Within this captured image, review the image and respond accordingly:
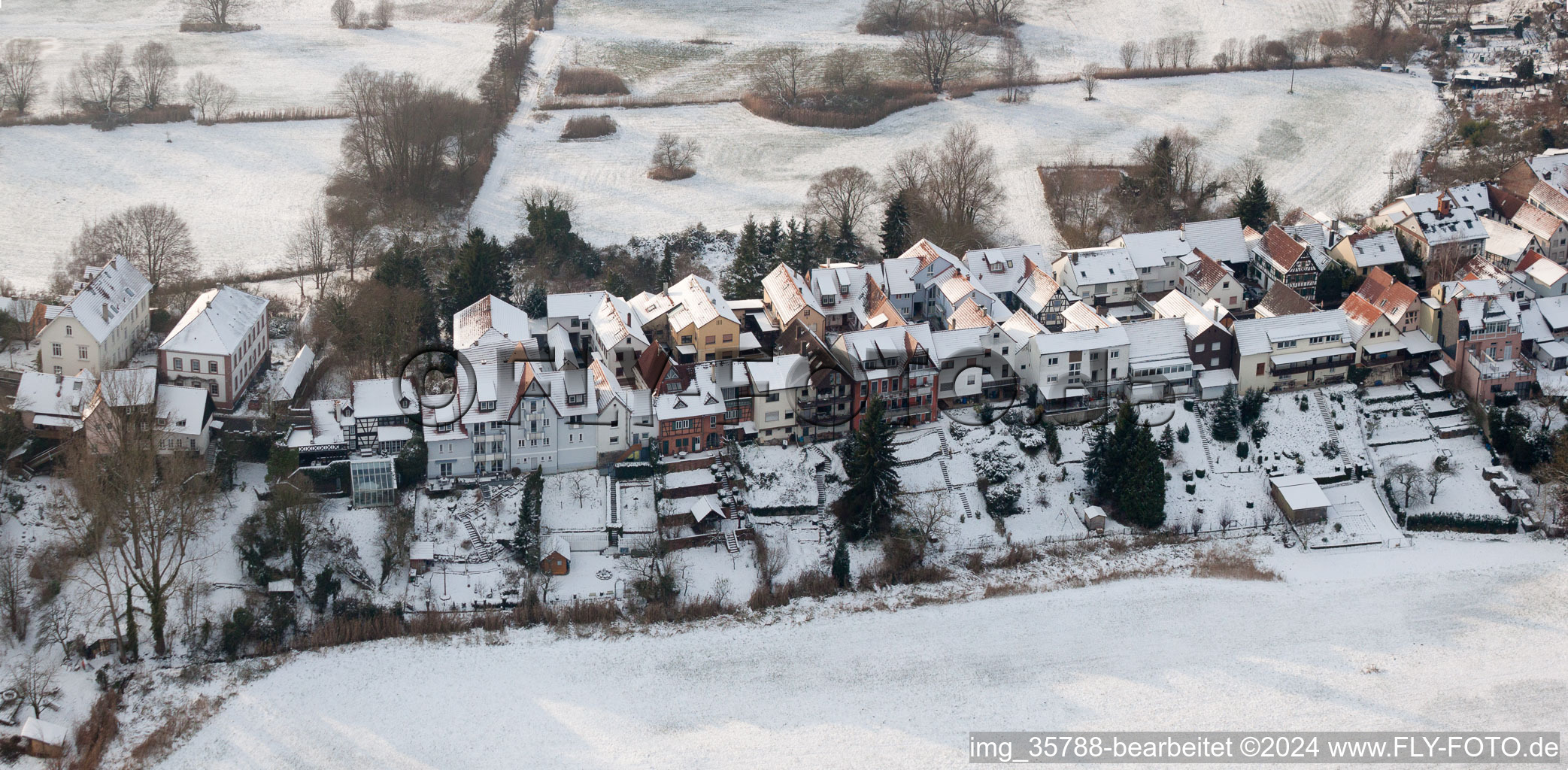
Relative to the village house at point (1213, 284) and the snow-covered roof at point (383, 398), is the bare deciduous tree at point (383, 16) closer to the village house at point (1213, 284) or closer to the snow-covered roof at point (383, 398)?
the snow-covered roof at point (383, 398)

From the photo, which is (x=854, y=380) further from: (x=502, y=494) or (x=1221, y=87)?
(x=1221, y=87)

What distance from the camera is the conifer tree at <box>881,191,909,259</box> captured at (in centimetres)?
7825

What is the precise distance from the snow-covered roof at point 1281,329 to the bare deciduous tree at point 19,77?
75499mm

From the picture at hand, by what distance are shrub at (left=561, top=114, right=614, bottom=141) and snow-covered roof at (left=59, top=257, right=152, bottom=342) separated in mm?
34678

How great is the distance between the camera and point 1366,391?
221 ft

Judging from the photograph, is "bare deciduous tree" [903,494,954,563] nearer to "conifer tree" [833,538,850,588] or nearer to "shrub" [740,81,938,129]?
"conifer tree" [833,538,850,588]

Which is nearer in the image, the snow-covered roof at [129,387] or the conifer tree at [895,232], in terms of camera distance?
the snow-covered roof at [129,387]

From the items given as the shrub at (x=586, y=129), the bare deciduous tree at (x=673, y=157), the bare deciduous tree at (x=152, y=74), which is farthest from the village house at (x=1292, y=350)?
the bare deciduous tree at (x=152, y=74)

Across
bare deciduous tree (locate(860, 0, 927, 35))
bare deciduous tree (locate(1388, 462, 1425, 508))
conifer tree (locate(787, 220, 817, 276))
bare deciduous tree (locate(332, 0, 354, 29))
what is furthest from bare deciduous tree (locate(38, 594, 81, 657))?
bare deciduous tree (locate(860, 0, 927, 35))

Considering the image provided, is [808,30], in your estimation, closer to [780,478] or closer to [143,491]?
[780,478]

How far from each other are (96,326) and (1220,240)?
52.0m

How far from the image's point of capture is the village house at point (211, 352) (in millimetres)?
62031

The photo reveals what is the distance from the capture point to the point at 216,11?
390 feet

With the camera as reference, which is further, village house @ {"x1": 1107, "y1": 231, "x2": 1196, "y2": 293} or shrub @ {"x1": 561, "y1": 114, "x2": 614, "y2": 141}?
shrub @ {"x1": 561, "y1": 114, "x2": 614, "y2": 141}
